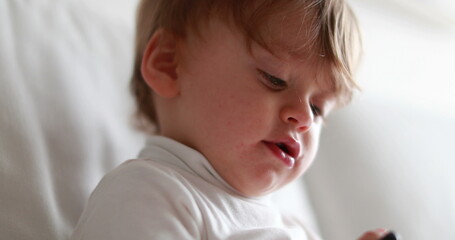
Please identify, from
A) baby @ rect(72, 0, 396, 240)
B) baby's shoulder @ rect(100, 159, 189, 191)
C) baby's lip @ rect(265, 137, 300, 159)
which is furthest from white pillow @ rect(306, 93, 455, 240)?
baby's shoulder @ rect(100, 159, 189, 191)

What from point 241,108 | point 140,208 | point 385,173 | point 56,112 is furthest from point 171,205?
point 385,173

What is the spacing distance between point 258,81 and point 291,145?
95 mm

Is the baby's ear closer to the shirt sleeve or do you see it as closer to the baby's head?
the baby's head

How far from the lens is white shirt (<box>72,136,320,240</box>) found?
521mm

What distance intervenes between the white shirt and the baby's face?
1.0 inches

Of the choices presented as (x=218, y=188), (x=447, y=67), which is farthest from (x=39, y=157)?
(x=447, y=67)

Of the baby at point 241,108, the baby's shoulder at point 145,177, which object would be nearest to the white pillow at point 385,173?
the baby at point 241,108

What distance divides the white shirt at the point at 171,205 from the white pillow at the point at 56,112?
0.30 ft

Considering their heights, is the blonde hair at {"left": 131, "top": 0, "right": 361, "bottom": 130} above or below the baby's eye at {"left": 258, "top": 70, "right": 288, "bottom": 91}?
above

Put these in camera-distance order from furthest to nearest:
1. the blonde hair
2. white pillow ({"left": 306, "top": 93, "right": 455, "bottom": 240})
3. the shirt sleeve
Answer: white pillow ({"left": 306, "top": 93, "right": 455, "bottom": 240})
the blonde hair
the shirt sleeve

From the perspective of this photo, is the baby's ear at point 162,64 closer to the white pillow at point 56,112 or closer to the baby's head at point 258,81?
the baby's head at point 258,81

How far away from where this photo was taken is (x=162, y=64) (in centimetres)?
70

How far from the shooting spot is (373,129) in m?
1.02

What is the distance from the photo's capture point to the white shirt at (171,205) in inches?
20.5
